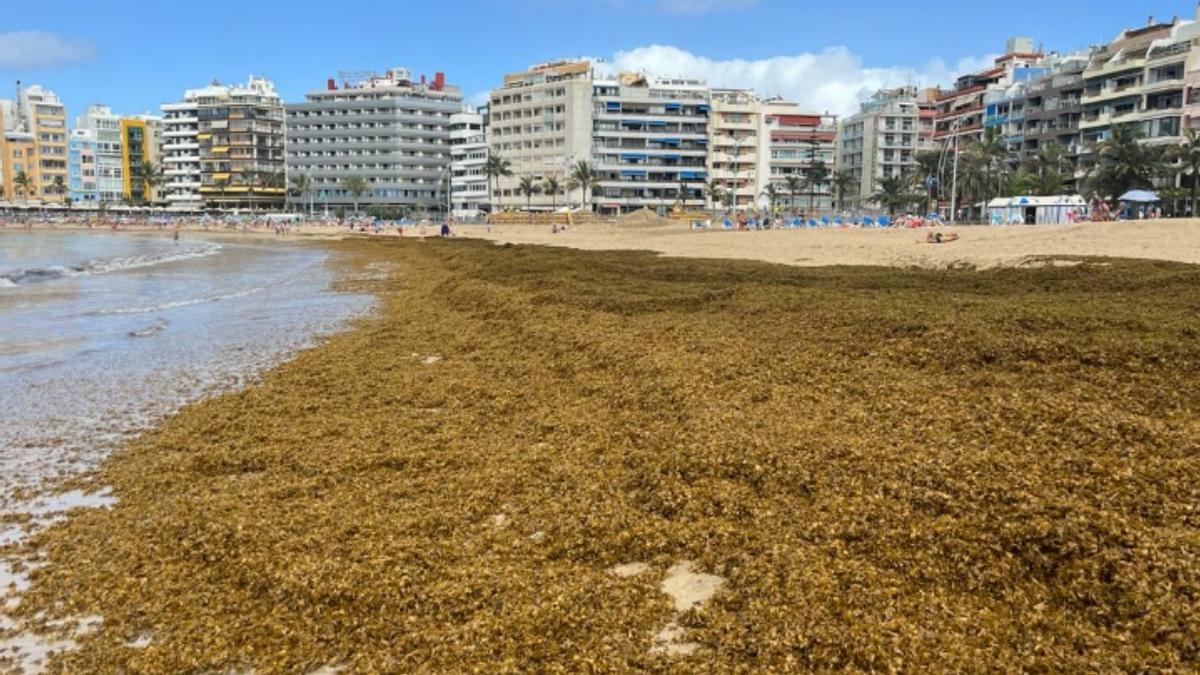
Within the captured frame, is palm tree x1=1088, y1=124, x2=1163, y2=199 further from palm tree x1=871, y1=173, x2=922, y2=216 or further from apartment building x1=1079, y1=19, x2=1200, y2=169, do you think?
palm tree x1=871, y1=173, x2=922, y2=216

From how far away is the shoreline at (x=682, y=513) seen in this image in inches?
180

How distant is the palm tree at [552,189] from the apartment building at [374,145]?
28.3m

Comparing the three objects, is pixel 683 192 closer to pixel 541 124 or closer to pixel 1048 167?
pixel 541 124

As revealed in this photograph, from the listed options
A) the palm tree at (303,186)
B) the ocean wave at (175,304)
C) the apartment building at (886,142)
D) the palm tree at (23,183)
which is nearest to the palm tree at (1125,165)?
the apartment building at (886,142)

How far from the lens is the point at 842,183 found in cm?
12531

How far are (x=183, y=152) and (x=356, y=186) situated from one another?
46532 mm

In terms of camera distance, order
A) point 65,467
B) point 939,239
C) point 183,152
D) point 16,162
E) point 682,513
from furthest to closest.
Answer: point 16,162 < point 183,152 < point 939,239 < point 65,467 < point 682,513

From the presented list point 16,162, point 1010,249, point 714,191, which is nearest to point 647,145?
point 714,191

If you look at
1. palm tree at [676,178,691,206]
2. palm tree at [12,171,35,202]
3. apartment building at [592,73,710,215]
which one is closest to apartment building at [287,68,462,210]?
apartment building at [592,73,710,215]

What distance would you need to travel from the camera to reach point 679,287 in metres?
19.8

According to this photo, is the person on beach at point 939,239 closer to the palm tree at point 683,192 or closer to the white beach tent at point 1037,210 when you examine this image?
the white beach tent at point 1037,210

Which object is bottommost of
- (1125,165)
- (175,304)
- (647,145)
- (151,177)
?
(175,304)

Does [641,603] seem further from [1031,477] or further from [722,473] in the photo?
[1031,477]

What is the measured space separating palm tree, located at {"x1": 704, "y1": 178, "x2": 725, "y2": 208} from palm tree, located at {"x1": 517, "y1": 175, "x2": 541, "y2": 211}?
1020 inches
